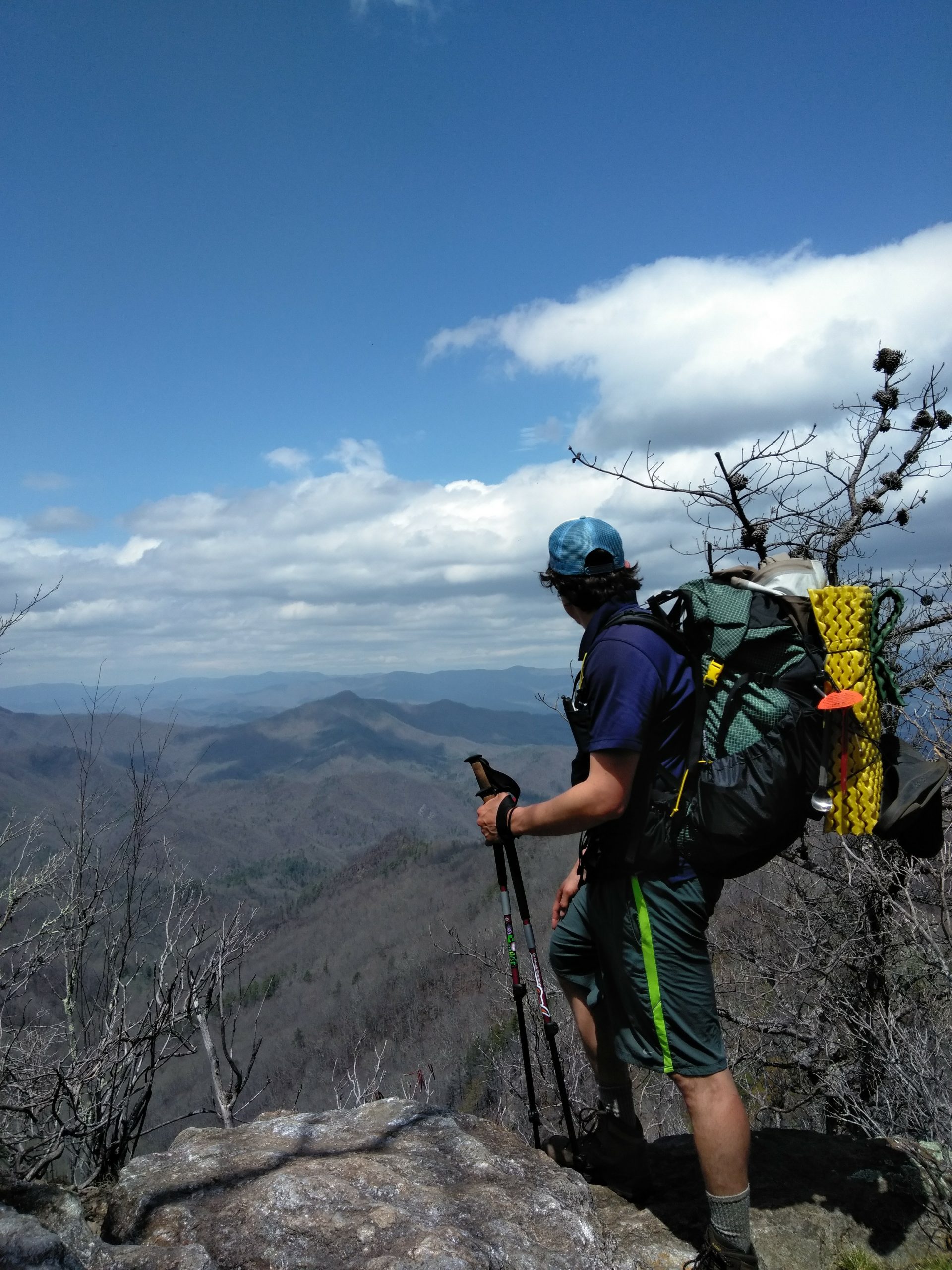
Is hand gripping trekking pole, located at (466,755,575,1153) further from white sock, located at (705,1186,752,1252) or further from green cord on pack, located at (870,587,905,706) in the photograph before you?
green cord on pack, located at (870,587,905,706)

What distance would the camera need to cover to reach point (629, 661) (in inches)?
117

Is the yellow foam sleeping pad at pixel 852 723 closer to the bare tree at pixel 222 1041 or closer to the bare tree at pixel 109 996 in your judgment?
the bare tree at pixel 109 996

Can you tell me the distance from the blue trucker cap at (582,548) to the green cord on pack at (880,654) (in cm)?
98

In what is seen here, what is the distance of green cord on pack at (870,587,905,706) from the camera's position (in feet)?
10.0

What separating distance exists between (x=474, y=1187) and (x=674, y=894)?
1.48m

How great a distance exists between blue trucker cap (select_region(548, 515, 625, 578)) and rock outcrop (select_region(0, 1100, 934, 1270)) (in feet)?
8.03

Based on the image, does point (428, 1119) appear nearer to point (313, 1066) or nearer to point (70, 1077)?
point (70, 1077)

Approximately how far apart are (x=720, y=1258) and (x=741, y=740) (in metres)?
1.85

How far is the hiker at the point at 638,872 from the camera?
293cm

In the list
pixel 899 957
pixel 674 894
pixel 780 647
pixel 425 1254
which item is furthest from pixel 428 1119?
pixel 899 957

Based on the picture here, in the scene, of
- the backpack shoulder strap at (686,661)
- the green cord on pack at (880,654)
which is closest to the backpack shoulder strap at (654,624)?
the backpack shoulder strap at (686,661)

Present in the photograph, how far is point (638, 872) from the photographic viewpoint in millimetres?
3100

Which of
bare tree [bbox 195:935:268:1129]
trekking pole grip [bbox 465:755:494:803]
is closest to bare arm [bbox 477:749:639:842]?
trekking pole grip [bbox 465:755:494:803]

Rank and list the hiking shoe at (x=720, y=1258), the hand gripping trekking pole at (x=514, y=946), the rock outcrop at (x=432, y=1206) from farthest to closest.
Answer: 1. the hand gripping trekking pole at (x=514, y=946)
2. the hiking shoe at (x=720, y=1258)
3. the rock outcrop at (x=432, y=1206)
